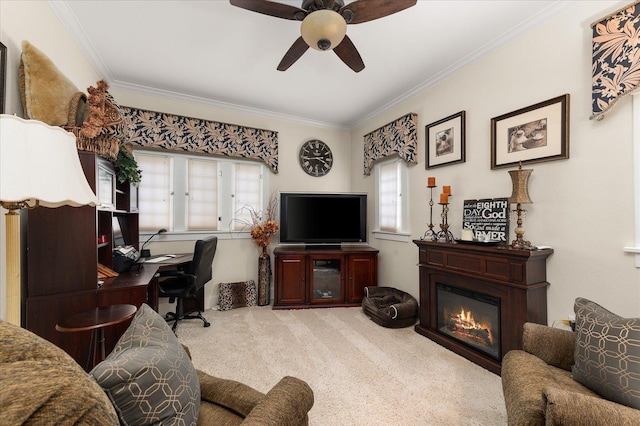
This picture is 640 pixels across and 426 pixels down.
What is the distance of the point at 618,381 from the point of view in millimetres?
1166

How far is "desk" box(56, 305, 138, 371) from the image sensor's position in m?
1.52

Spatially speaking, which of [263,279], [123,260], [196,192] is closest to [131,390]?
[123,260]

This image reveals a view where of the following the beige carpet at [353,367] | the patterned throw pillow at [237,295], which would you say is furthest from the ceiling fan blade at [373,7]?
the patterned throw pillow at [237,295]

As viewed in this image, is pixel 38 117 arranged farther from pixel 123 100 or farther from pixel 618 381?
pixel 618 381

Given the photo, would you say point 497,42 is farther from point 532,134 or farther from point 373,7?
point 373,7

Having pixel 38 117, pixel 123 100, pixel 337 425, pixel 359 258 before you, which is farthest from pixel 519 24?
pixel 123 100

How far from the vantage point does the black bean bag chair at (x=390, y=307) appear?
121 inches

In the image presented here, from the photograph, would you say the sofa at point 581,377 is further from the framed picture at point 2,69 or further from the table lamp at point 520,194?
the framed picture at point 2,69

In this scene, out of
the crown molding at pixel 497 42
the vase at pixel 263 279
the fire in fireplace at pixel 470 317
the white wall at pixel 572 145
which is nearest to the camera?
the white wall at pixel 572 145

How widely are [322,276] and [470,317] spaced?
1.92 metres

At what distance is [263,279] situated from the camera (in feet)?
12.8

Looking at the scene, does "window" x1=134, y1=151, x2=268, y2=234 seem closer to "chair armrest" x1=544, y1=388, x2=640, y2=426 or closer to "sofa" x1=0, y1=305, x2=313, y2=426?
"sofa" x1=0, y1=305, x2=313, y2=426

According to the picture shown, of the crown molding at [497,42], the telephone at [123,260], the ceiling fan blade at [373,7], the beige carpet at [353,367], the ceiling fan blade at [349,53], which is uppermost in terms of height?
the crown molding at [497,42]

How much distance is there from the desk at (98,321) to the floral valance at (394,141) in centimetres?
315
